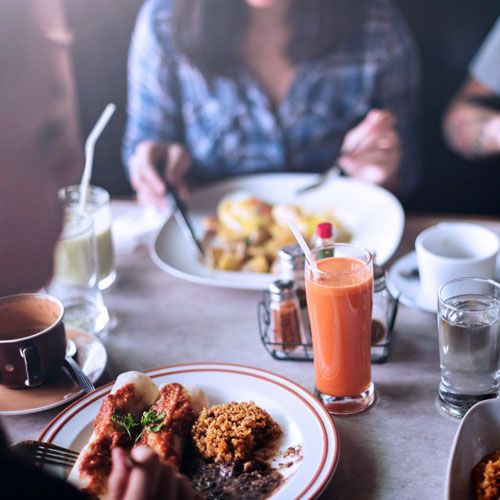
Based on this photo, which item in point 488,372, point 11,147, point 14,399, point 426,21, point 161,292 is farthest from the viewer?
point 426,21

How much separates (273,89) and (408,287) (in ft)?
3.29

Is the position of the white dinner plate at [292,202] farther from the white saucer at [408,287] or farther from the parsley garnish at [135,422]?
the parsley garnish at [135,422]

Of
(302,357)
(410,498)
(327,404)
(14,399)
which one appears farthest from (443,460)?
(14,399)

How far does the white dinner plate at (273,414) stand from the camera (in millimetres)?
947

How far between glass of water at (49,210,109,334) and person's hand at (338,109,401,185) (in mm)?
864

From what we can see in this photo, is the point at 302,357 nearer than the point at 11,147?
No

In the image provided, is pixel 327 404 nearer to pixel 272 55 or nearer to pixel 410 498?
pixel 410 498

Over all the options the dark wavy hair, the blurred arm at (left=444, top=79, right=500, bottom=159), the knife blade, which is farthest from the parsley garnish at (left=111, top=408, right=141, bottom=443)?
the blurred arm at (left=444, top=79, right=500, bottom=159)

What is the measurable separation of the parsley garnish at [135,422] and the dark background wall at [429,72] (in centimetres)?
145

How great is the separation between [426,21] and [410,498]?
1541 mm

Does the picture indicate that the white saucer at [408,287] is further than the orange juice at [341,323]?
Yes

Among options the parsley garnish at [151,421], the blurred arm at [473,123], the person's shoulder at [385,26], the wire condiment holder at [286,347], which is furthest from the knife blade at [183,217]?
the blurred arm at [473,123]

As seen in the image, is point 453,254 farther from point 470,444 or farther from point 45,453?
point 45,453

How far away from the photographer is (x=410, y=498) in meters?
0.95
